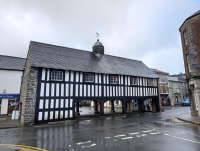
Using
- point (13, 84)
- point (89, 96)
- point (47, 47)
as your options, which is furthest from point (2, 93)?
point (89, 96)

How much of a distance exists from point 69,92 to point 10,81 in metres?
13.4

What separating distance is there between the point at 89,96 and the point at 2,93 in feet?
48.9

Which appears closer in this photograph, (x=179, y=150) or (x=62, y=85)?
(x=179, y=150)

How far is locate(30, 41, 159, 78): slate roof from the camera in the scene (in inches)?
547

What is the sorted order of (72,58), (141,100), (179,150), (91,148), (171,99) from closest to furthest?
(179,150) → (91,148) → (72,58) → (141,100) → (171,99)

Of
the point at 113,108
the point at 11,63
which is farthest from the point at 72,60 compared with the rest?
the point at 11,63

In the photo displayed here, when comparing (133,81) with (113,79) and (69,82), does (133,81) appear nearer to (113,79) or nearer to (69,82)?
(113,79)

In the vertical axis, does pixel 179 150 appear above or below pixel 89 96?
below

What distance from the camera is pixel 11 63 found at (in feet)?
74.9

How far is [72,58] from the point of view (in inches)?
659

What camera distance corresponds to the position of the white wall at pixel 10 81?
68.0ft

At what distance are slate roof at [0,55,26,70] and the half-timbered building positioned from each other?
7380mm

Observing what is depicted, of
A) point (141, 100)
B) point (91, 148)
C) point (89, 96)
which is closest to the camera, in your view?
point (91, 148)

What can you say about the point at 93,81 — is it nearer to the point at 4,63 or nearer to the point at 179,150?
the point at 179,150
